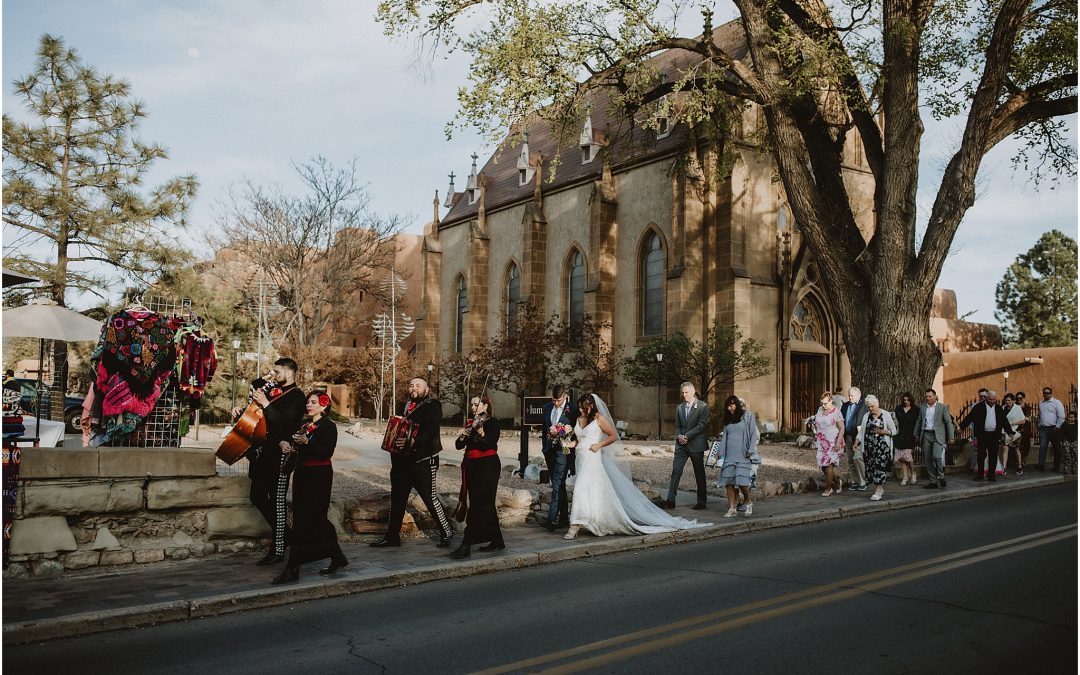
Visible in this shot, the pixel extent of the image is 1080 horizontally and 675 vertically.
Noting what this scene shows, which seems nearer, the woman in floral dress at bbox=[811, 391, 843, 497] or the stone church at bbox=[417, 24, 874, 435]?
the woman in floral dress at bbox=[811, 391, 843, 497]

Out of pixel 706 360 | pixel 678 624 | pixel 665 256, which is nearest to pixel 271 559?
pixel 678 624

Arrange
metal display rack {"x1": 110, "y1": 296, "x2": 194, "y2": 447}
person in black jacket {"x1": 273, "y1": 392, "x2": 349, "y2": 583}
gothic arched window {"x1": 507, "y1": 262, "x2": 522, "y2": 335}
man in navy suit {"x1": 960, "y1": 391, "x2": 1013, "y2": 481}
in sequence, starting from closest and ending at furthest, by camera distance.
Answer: person in black jacket {"x1": 273, "y1": 392, "x2": 349, "y2": 583}
metal display rack {"x1": 110, "y1": 296, "x2": 194, "y2": 447}
man in navy suit {"x1": 960, "y1": 391, "x2": 1013, "y2": 481}
gothic arched window {"x1": 507, "y1": 262, "x2": 522, "y2": 335}

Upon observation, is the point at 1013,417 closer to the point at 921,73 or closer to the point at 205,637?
the point at 921,73

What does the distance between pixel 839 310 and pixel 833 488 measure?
4559 millimetres

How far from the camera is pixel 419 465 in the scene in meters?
9.58

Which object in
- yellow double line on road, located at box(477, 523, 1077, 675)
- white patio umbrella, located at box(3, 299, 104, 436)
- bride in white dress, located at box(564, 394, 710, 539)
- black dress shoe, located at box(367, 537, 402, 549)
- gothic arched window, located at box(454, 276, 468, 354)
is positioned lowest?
black dress shoe, located at box(367, 537, 402, 549)

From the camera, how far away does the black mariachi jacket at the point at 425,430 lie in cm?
942

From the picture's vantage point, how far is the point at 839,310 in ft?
60.7

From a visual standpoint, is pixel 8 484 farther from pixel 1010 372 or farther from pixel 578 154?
pixel 1010 372

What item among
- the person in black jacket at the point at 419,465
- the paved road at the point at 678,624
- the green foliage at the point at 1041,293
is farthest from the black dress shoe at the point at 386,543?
the green foliage at the point at 1041,293

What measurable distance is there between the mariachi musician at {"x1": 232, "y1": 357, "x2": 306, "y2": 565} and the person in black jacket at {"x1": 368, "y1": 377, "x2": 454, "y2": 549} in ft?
4.26

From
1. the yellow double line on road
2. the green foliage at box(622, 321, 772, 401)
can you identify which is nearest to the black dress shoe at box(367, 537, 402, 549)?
the yellow double line on road

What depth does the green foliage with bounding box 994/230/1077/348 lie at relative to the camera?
53.0 meters

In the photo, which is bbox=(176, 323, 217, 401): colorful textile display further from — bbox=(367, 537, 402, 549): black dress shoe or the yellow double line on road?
the yellow double line on road
